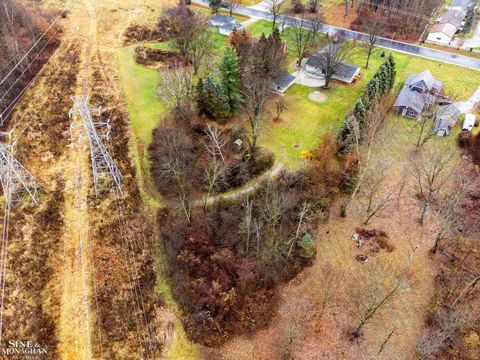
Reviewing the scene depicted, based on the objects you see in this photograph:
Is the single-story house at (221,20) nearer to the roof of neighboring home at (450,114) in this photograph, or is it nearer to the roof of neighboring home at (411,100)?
the roof of neighboring home at (411,100)

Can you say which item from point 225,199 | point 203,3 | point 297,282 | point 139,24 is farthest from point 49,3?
point 297,282

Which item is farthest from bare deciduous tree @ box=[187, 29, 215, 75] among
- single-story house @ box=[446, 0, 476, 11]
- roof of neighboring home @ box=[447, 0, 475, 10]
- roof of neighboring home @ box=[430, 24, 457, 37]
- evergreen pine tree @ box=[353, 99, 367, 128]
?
roof of neighboring home @ box=[447, 0, 475, 10]

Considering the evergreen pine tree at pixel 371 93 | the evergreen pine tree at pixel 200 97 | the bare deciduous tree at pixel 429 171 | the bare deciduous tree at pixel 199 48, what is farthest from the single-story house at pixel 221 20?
the bare deciduous tree at pixel 429 171

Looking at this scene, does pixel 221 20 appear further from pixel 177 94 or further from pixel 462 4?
pixel 462 4

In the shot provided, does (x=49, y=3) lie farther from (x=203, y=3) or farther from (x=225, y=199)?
(x=225, y=199)

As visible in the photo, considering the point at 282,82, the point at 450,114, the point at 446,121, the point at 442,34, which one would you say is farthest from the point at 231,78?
the point at 442,34
